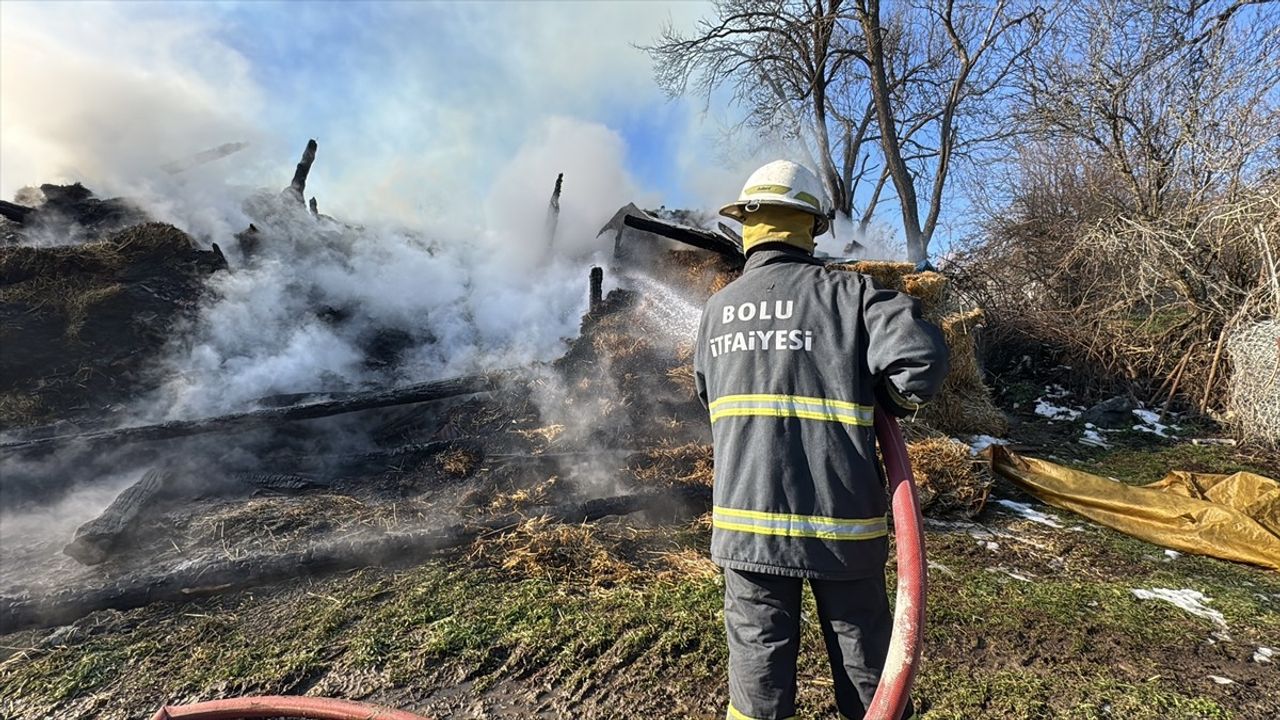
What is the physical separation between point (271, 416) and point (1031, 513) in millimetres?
6837

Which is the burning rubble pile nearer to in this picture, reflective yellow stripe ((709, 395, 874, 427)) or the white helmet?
reflective yellow stripe ((709, 395, 874, 427))

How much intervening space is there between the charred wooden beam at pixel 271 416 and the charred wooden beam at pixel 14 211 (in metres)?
6.01

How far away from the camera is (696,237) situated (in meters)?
8.23

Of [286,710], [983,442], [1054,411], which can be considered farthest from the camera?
[1054,411]

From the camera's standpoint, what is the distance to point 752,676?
6.04ft

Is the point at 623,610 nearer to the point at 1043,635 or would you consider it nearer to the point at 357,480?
the point at 1043,635

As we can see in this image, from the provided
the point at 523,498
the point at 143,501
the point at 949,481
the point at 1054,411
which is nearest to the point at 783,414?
the point at 523,498

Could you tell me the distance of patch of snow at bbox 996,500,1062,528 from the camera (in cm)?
481

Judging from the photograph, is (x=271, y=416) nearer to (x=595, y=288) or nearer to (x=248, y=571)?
(x=248, y=571)

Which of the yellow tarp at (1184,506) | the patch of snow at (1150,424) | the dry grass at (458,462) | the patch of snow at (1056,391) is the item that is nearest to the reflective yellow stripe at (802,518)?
the dry grass at (458,462)

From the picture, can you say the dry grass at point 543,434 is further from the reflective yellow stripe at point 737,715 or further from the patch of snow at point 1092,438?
the patch of snow at point 1092,438

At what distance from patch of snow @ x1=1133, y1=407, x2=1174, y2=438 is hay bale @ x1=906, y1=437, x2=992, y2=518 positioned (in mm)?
3979

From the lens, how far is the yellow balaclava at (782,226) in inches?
82.7

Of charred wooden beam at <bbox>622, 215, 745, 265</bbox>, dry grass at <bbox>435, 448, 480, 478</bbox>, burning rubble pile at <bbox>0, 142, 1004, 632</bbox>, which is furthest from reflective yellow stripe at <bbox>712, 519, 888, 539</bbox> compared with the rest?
charred wooden beam at <bbox>622, 215, 745, 265</bbox>
